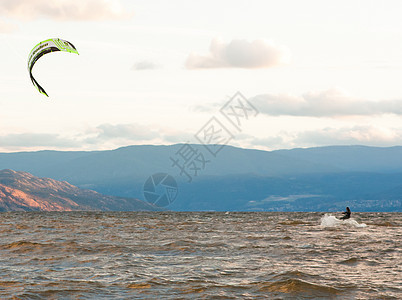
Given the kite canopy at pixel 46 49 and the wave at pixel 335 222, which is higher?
the kite canopy at pixel 46 49

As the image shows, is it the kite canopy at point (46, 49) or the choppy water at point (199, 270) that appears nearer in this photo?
the choppy water at point (199, 270)

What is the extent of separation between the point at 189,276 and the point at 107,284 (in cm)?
417

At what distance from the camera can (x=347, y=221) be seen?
69.4 metres

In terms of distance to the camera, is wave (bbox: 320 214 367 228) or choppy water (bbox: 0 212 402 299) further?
wave (bbox: 320 214 367 228)

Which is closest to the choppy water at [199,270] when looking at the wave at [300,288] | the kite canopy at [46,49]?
the wave at [300,288]

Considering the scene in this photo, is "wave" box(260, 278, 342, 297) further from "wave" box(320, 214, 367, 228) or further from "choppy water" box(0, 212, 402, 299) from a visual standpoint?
"wave" box(320, 214, 367, 228)

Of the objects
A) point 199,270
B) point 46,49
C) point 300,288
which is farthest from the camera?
point 46,49

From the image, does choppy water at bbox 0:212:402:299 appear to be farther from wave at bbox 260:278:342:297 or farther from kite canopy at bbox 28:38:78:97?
kite canopy at bbox 28:38:78:97

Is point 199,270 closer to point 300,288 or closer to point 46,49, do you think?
point 300,288

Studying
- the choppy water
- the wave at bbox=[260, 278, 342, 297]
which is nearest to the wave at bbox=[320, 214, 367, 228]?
the choppy water

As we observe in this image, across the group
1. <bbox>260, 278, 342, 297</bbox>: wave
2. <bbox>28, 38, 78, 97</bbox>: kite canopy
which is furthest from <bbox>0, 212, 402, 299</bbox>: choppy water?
<bbox>28, 38, 78, 97</bbox>: kite canopy

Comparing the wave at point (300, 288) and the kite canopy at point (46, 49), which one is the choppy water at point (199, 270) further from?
the kite canopy at point (46, 49)

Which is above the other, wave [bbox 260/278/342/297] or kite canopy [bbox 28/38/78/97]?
kite canopy [bbox 28/38/78/97]

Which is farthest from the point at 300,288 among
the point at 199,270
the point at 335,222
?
the point at 335,222
